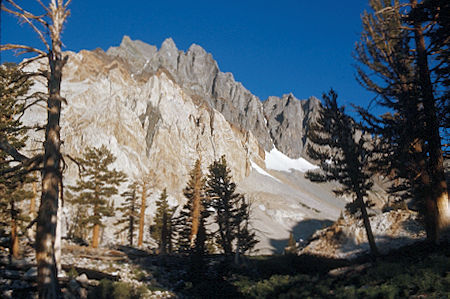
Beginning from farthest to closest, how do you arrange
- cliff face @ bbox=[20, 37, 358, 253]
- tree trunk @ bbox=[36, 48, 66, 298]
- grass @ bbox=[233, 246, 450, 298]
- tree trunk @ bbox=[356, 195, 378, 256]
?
cliff face @ bbox=[20, 37, 358, 253], tree trunk @ bbox=[356, 195, 378, 256], grass @ bbox=[233, 246, 450, 298], tree trunk @ bbox=[36, 48, 66, 298]

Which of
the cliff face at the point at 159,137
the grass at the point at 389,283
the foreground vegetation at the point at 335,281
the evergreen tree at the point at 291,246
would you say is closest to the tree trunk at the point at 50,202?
the foreground vegetation at the point at 335,281

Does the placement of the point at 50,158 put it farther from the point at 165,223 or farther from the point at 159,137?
the point at 159,137

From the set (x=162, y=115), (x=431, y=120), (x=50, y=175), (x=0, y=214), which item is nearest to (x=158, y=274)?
(x=0, y=214)

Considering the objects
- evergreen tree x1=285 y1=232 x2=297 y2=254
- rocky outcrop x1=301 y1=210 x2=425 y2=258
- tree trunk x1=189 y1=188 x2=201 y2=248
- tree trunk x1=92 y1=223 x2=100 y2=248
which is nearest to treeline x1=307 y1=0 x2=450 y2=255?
rocky outcrop x1=301 y1=210 x2=425 y2=258

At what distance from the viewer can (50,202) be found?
19.5 ft

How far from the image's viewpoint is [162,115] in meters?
110

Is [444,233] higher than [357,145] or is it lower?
lower

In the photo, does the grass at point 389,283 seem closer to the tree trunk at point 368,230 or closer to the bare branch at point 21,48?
the tree trunk at point 368,230

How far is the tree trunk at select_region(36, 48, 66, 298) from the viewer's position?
5.64 metres

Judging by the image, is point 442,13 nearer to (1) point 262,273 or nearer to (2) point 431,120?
(2) point 431,120

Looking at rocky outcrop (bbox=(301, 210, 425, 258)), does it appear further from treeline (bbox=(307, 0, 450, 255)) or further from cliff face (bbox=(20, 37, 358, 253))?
cliff face (bbox=(20, 37, 358, 253))

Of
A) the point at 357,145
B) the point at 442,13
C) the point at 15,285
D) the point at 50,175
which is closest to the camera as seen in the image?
the point at 50,175

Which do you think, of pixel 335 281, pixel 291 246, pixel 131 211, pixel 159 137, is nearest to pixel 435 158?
pixel 335 281

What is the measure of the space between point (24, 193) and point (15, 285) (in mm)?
10592
